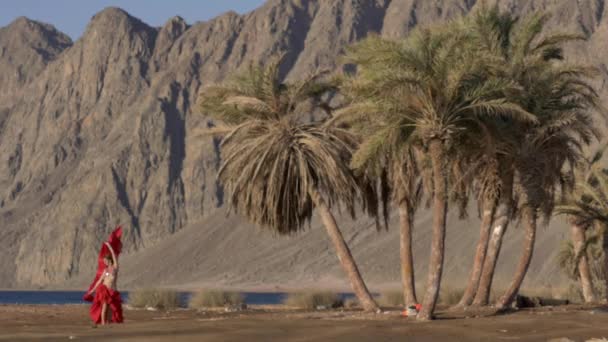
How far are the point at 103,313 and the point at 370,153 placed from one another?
6875mm

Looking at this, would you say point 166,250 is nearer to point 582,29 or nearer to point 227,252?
point 227,252

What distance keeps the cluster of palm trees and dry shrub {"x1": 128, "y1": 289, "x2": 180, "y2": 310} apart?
10647 millimetres

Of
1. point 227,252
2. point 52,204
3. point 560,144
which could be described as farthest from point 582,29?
point 560,144

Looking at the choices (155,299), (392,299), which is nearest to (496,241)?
(392,299)

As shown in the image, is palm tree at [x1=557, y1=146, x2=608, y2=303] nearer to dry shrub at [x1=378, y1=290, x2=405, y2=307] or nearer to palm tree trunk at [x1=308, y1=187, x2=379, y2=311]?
dry shrub at [x1=378, y1=290, x2=405, y2=307]

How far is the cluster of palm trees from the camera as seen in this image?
23.5m

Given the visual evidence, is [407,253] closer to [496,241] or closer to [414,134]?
[496,241]

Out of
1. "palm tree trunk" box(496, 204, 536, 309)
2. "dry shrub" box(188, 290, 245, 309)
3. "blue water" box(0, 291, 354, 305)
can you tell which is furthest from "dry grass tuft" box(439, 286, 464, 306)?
"blue water" box(0, 291, 354, 305)

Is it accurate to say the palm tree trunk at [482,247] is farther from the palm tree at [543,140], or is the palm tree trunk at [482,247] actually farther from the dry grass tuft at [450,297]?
the dry grass tuft at [450,297]

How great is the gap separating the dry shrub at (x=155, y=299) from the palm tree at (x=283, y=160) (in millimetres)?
10448

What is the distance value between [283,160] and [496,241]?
19.9 ft

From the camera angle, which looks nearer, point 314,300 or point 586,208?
point 586,208

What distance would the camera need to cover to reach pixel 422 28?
2558 centimetres

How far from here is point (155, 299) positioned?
38.8 m
